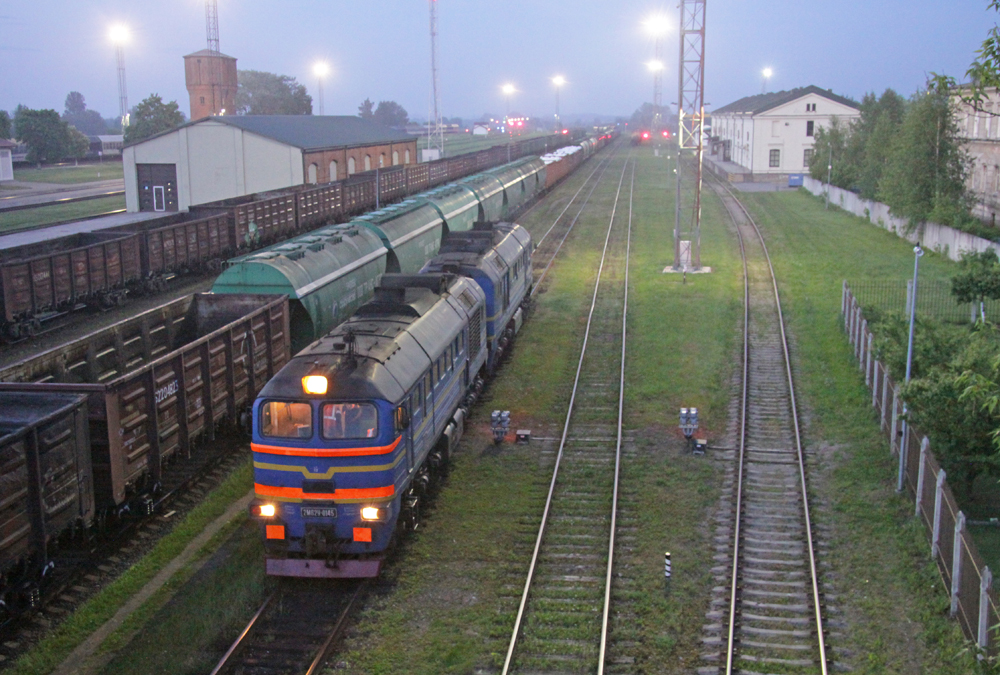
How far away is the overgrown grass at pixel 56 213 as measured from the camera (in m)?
47.5

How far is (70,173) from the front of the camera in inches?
3253

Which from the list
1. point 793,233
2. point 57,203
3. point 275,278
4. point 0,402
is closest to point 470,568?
point 0,402

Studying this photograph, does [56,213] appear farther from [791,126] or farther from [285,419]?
[791,126]

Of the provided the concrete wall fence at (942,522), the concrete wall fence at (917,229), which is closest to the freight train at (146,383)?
the concrete wall fence at (942,522)

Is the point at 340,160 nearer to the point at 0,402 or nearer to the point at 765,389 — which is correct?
the point at 765,389

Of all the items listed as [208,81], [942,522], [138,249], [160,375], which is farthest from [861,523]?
[208,81]

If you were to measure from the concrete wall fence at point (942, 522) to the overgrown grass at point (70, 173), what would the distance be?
73.0 m

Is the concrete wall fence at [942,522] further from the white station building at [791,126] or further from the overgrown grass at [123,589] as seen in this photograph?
the white station building at [791,126]

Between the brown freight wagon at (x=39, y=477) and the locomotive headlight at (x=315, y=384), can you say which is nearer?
the brown freight wagon at (x=39, y=477)

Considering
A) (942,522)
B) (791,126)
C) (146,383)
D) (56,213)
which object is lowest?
(942,522)

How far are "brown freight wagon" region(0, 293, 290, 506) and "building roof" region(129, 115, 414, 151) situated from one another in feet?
119

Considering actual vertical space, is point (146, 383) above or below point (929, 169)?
below

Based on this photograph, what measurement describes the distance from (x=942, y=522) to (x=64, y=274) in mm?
Result: 23127

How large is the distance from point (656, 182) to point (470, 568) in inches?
2591
